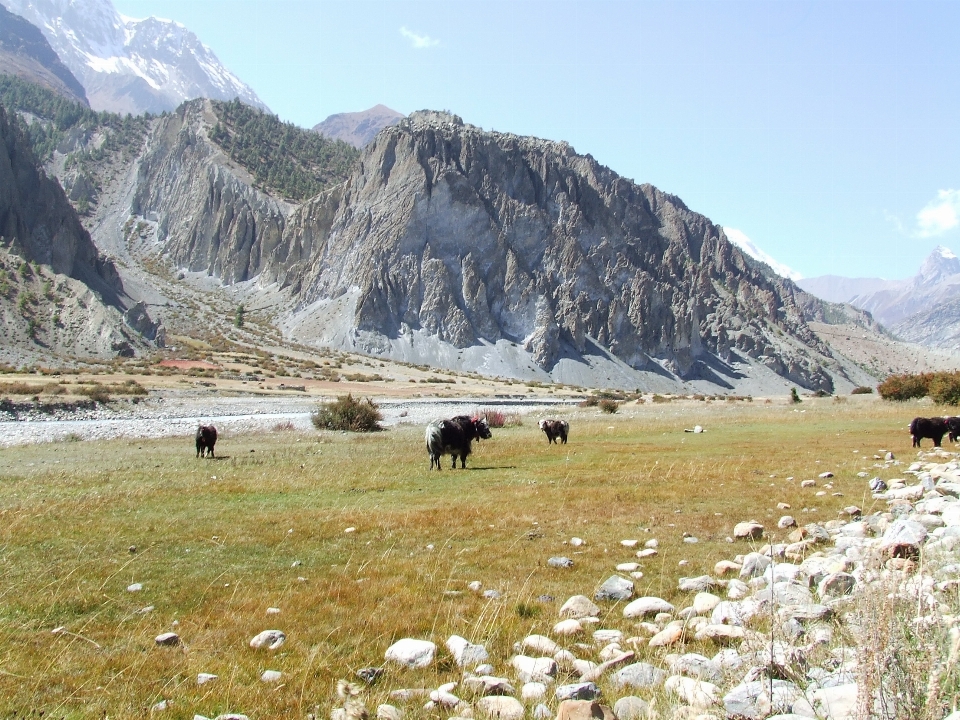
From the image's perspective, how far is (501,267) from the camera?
149m

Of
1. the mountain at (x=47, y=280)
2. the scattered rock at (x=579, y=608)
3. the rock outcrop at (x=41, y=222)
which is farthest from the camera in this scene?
the rock outcrop at (x=41, y=222)

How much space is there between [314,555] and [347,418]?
28528 mm

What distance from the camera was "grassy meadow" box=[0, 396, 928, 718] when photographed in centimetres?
582

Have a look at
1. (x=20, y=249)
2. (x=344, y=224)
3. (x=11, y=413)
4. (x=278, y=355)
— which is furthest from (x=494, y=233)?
(x=11, y=413)

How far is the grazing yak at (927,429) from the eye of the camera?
2314cm

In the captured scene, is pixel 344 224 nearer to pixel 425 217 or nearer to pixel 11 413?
pixel 425 217

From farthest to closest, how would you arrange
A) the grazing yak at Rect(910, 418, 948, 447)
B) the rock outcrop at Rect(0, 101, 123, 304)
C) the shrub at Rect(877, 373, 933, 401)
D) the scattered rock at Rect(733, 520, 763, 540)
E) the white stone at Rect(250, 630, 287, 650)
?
the rock outcrop at Rect(0, 101, 123, 304)
the shrub at Rect(877, 373, 933, 401)
the grazing yak at Rect(910, 418, 948, 447)
the scattered rock at Rect(733, 520, 763, 540)
the white stone at Rect(250, 630, 287, 650)

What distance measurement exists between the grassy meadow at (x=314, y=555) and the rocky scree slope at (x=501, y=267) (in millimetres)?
115248

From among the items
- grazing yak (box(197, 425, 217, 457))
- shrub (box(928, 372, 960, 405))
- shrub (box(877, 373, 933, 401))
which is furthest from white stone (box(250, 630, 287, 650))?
shrub (box(877, 373, 933, 401))

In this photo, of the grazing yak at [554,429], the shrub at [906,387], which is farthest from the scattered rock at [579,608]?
the shrub at [906,387]

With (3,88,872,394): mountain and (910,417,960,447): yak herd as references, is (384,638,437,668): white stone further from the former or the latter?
(3,88,872,394): mountain

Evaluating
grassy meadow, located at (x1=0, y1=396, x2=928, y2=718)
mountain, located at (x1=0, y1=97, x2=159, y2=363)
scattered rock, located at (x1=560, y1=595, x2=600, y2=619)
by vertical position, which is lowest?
grassy meadow, located at (x1=0, y1=396, x2=928, y2=718)

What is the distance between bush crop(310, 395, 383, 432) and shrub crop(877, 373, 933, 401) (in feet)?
141

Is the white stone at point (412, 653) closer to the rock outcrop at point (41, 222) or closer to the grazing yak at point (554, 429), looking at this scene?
the grazing yak at point (554, 429)
